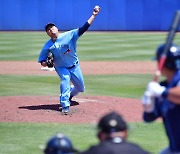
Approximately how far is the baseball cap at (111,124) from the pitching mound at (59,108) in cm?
552

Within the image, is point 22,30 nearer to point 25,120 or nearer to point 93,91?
point 93,91

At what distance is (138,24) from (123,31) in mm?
1282

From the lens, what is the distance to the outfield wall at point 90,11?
34.7 meters

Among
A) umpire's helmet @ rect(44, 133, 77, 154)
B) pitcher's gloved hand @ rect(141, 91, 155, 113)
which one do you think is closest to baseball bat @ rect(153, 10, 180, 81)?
pitcher's gloved hand @ rect(141, 91, 155, 113)

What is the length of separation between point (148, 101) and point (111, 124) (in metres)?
0.69

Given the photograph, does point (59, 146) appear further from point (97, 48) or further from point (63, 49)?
point (97, 48)

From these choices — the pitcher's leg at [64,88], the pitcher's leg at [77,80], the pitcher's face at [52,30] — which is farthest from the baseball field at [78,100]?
the pitcher's face at [52,30]

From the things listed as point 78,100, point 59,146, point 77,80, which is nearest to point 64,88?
point 77,80

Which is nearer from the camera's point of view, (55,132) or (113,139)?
(113,139)

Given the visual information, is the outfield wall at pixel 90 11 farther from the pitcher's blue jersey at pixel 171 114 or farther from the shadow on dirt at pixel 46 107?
the pitcher's blue jersey at pixel 171 114

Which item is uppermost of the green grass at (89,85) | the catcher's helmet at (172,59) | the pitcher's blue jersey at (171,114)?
the catcher's helmet at (172,59)

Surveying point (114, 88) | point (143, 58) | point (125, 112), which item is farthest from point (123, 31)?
point (125, 112)

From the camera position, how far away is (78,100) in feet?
37.5

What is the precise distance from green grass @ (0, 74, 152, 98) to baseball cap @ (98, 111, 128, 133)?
27.3ft
